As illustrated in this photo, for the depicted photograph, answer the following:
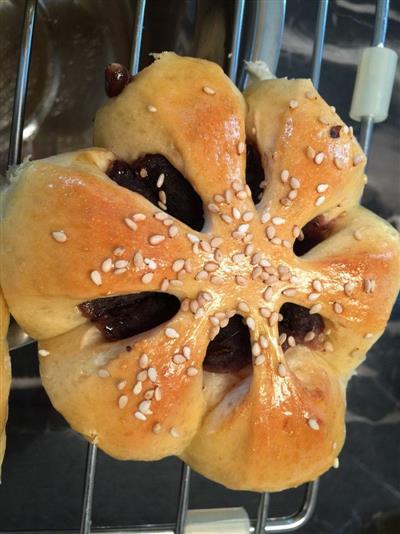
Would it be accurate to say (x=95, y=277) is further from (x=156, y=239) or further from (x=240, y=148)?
(x=240, y=148)

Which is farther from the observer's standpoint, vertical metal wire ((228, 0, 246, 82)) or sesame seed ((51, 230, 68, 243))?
vertical metal wire ((228, 0, 246, 82))

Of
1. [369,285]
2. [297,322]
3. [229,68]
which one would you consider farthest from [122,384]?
[229,68]

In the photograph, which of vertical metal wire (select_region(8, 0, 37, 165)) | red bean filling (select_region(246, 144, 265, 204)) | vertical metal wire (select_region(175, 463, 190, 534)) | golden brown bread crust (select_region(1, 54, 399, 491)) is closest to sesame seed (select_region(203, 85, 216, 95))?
golden brown bread crust (select_region(1, 54, 399, 491))

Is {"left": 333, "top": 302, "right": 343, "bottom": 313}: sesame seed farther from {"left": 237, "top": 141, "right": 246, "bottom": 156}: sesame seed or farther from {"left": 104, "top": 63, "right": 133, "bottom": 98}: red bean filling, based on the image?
{"left": 104, "top": 63, "right": 133, "bottom": 98}: red bean filling

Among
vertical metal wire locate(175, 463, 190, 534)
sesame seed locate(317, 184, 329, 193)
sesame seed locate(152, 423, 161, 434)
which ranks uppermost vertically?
sesame seed locate(317, 184, 329, 193)

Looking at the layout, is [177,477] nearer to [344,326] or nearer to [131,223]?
[344,326]

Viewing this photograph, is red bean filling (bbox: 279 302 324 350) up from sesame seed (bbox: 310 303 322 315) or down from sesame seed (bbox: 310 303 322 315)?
down

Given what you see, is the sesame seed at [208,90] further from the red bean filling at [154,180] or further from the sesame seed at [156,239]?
the sesame seed at [156,239]
